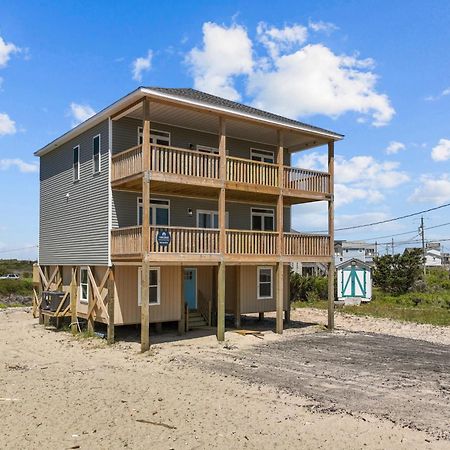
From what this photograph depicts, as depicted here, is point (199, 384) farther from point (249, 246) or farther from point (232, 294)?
point (232, 294)

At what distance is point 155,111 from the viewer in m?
20.0

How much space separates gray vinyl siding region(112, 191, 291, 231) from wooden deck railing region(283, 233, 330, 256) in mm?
2991

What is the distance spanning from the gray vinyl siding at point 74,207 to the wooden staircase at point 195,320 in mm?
4844

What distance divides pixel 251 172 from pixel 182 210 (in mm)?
3511

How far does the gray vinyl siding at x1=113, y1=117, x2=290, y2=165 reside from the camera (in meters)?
20.4

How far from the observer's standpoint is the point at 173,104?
18.8 meters

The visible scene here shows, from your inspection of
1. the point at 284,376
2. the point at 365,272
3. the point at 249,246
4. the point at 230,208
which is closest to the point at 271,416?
A: the point at 284,376

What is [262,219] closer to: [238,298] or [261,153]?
[261,153]

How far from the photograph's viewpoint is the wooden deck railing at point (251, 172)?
20.4m

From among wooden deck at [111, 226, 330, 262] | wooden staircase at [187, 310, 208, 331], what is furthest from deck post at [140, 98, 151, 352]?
wooden staircase at [187, 310, 208, 331]

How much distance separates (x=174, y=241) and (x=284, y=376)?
6747 mm

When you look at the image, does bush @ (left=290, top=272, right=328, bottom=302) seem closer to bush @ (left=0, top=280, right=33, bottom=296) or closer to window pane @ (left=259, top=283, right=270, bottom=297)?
window pane @ (left=259, top=283, right=270, bottom=297)

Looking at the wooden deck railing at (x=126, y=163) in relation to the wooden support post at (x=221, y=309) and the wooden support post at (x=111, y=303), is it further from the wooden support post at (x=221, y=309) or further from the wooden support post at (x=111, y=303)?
the wooden support post at (x=221, y=309)

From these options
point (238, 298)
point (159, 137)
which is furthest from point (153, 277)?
point (159, 137)
